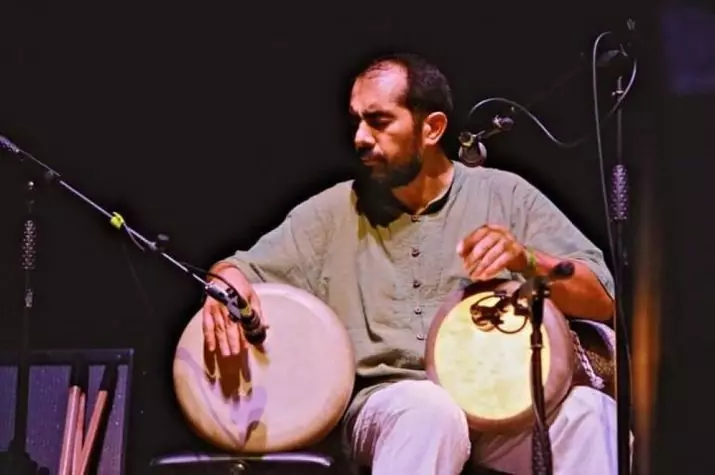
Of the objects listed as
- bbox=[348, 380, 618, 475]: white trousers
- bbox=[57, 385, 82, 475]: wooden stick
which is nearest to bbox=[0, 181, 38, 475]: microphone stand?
bbox=[57, 385, 82, 475]: wooden stick

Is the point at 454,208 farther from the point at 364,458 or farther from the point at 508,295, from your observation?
the point at 364,458

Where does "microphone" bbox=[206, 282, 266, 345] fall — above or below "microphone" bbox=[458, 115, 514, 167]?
below

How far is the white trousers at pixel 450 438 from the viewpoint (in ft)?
7.86

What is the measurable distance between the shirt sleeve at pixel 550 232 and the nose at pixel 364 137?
42 cm

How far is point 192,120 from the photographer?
3.30m

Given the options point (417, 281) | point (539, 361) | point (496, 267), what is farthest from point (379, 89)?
point (539, 361)

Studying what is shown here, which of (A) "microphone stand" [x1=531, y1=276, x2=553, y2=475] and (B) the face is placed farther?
(B) the face

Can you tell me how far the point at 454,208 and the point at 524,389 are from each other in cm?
58

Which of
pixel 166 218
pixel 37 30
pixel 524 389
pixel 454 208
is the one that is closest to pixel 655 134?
pixel 454 208

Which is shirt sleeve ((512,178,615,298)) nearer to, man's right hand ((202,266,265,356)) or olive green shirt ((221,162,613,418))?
olive green shirt ((221,162,613,418))

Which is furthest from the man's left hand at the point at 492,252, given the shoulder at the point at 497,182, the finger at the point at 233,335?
the finger at the point at 233,335

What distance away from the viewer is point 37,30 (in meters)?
3.36

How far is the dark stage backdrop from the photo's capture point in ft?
10.4

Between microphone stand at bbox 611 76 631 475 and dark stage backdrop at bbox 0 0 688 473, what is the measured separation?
1.89 ft
